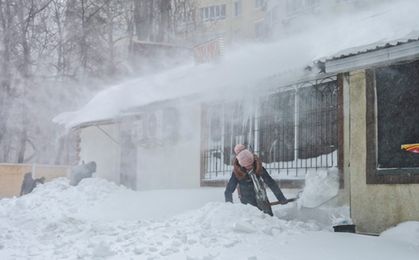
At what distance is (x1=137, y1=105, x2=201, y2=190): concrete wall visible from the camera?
435 inches

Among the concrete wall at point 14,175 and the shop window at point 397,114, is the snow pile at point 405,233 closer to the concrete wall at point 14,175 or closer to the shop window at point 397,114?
the shop window at point 397,114

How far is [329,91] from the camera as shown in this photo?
7.88 metres

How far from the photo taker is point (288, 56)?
828cm

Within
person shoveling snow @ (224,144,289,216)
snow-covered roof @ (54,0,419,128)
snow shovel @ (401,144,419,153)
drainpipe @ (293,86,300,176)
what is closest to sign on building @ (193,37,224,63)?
snow-covered roof @ (54,0,419,128)

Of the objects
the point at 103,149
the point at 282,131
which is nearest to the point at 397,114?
the point at 282,131

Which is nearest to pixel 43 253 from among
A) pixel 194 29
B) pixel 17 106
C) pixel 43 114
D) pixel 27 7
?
pixel 17 106

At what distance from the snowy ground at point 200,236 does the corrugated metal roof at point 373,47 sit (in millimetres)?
2012

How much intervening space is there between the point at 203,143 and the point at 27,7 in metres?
13.8

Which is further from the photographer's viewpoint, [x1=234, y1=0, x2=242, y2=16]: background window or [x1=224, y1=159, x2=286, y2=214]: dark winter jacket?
[x1=234, y1=0, x2=242, y2=16]: background window

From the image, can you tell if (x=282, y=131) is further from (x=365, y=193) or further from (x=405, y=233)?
(x=405, y=233)

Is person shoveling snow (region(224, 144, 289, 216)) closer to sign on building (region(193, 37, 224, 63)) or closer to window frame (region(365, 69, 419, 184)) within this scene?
window frame (region(365, 69, 419, 184))

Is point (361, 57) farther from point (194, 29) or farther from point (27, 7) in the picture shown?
point (194, 29)

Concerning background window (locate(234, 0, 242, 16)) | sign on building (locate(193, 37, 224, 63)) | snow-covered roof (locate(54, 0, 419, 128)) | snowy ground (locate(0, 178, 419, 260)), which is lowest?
snowy ground (locate(0, 178, 419, 260))

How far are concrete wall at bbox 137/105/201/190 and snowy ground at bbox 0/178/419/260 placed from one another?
1.09m
